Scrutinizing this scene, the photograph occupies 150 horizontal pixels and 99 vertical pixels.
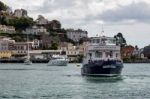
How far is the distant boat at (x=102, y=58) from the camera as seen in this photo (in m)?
84.8

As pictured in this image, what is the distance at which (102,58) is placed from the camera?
86.8 meters

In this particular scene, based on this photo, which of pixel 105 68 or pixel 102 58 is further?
pixel 102 58

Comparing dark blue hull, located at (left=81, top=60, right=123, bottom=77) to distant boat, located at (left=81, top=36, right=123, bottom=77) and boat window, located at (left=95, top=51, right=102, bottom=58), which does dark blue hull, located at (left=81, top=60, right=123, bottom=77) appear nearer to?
distant boat, located at (left=81, top=36, right=123, bottom=77)

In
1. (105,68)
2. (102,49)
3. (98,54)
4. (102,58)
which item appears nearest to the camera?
(105,68)

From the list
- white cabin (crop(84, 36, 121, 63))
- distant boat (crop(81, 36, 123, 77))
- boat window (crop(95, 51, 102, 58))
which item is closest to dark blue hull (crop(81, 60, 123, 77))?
distant boat (crop(81, 36, 123, 77))

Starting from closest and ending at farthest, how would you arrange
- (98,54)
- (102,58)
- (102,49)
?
(102,58)
(102,49)
(98,54)

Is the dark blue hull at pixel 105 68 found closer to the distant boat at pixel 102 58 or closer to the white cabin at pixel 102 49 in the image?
the distant boat at pixel 102 58

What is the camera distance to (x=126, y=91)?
6284cm

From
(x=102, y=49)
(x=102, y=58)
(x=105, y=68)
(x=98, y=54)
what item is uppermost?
(x=102, y=49)

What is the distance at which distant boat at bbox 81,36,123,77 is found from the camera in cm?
8481

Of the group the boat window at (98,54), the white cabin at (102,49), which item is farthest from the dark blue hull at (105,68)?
the boat window at (98,54)

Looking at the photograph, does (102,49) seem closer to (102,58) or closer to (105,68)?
(102,58)

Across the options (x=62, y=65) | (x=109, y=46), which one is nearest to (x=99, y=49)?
(x=109, y=46)

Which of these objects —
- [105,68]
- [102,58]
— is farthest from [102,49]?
[105,68]
